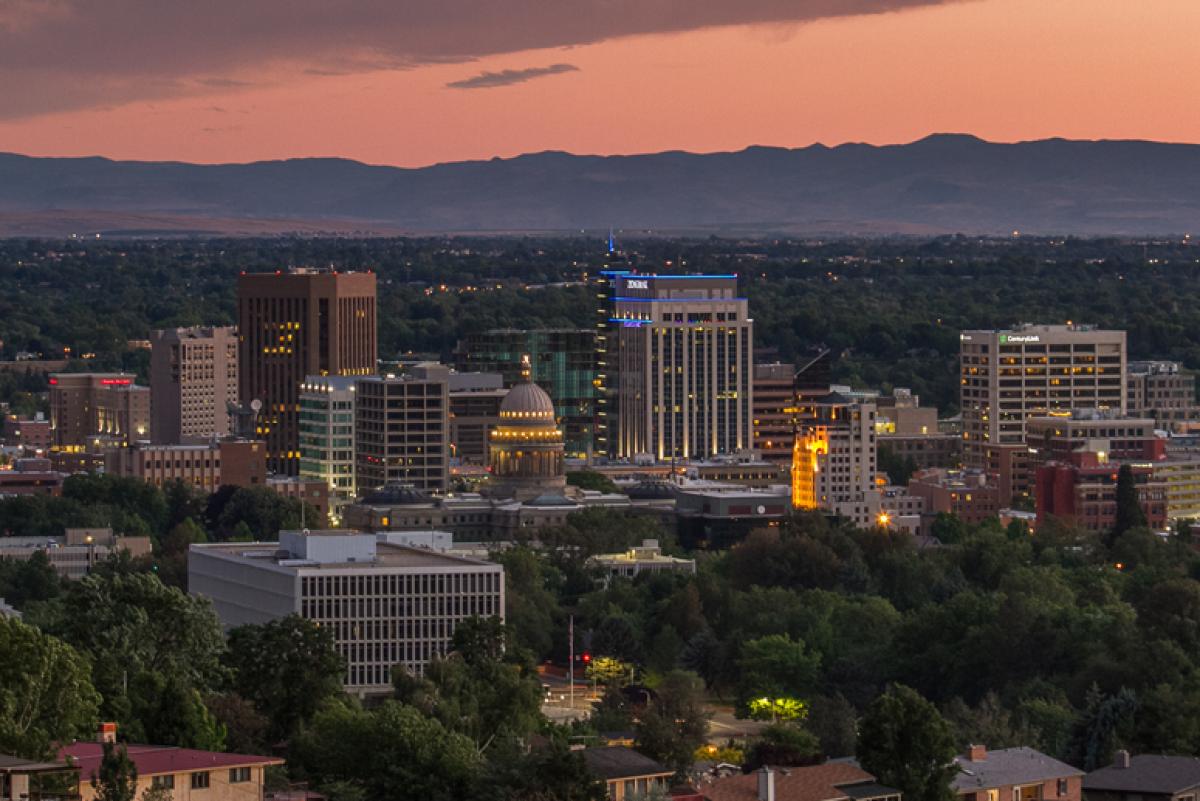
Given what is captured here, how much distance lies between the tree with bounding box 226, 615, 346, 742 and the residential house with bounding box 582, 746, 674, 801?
11.8m

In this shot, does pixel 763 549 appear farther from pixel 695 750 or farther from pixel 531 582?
pixel 695 750

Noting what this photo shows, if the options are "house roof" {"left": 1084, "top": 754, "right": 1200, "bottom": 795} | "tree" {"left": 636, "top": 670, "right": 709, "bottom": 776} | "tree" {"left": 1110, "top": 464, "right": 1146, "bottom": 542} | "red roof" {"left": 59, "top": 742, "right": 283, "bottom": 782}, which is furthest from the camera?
"tree" {"left": 1110, "top": 464, "right": 1146, "bottom": 542}

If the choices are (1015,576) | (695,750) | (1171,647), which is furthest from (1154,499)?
(695,750)

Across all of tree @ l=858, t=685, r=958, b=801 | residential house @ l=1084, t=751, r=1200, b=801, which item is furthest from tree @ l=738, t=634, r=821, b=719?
tree @ l=858, t=685, r=958, b=801

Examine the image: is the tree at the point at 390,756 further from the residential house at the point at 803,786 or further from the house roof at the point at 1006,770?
the house roof at the point at 1006,770

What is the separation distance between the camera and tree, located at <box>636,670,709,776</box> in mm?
100625

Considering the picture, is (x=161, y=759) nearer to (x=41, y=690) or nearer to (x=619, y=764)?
(x=41, y=690)

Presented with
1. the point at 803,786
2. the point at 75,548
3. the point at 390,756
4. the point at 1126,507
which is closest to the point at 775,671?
the point at 390,756

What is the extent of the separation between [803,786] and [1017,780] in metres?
7.35

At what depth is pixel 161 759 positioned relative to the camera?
264ft

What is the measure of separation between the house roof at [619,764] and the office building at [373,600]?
35569 mm

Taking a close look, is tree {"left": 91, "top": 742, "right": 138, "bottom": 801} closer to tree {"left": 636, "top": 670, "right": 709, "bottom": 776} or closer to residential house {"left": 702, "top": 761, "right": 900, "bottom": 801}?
residential house {"left": 702, "top": 761, "right": 900, "bottom": 801}

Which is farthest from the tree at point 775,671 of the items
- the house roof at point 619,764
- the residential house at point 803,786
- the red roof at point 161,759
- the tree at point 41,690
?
the red roof at point 161,759

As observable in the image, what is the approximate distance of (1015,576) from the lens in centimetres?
15125
